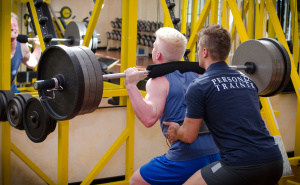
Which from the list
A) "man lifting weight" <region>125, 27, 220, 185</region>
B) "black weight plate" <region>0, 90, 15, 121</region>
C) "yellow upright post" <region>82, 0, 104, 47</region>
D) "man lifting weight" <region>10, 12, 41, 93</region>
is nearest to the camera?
"man lifting weight" <region>125, 27, 220, 185</region>

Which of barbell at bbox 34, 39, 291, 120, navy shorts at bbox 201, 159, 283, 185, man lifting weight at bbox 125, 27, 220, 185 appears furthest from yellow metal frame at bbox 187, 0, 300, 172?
navy shorts at bbox 201, 159, 283, 185

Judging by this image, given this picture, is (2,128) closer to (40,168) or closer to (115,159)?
(40,168)

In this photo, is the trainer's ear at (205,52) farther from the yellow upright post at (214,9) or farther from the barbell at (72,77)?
the yellow upright post at (214,9)

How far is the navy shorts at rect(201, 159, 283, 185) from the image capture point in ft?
5.64

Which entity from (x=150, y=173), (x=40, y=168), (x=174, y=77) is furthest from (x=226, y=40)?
(x=40, y=168)

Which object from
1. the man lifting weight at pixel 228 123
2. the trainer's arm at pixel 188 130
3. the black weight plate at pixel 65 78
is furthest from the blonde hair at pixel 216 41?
the black weight plate at pixel 65 78

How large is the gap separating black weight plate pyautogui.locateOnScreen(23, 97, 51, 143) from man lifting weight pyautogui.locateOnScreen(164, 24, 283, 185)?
993 mm

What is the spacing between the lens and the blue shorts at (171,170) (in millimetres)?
1942

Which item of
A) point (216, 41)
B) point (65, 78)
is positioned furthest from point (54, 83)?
point (216, 41)

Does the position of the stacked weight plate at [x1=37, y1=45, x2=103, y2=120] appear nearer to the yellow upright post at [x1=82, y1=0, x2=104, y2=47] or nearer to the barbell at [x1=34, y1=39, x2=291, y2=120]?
the barbell at [x1=34, y1=39, x2=291, y2=120]

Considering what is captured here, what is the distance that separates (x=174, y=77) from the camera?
6.70 ft

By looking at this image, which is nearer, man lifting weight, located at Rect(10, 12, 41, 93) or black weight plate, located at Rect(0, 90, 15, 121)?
black weight plate, located at Rect(0, 90, 15, 121)

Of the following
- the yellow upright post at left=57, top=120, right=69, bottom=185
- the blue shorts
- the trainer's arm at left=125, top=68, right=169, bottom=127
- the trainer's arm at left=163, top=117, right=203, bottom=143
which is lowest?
the yellow upright post at left=57, top=120, right=69, bottom=185

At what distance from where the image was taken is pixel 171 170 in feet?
6.43
